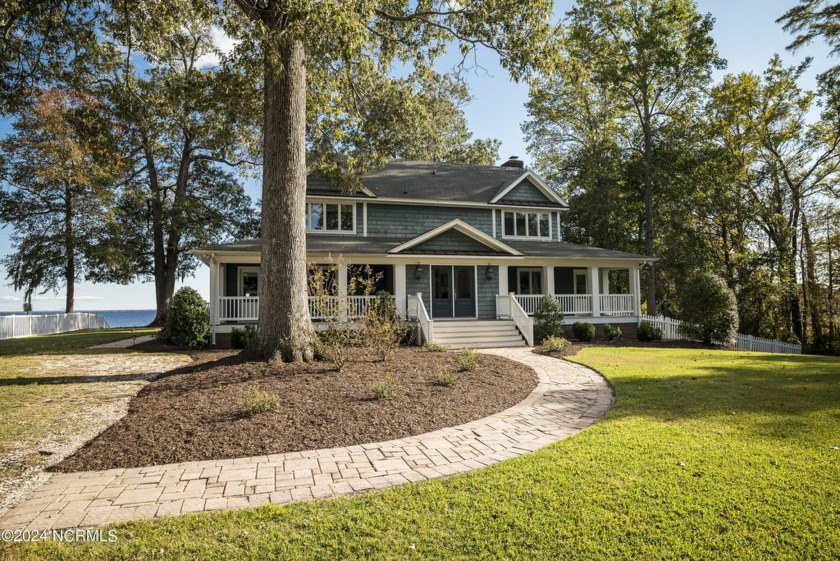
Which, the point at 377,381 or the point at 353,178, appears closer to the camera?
the point at 377,381

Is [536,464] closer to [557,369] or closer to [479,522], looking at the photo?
[479,522]

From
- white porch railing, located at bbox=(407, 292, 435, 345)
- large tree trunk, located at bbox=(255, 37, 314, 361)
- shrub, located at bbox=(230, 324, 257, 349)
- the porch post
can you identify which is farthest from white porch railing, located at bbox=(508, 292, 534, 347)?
the porch post

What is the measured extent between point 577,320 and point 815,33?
13.6 metres

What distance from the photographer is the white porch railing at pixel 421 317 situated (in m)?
14.5

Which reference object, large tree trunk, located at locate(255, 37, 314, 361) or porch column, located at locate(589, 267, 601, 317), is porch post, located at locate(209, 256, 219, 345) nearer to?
large tree trunk, located at locate(255, 37, 314, 361)

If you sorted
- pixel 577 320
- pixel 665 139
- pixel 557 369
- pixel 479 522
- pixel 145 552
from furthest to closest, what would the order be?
pixel 665 139 < pixel 577 320 < pixel 557 369 < pixel 479 522 < pixel 145 552

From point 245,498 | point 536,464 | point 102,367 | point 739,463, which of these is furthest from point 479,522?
point 102,367

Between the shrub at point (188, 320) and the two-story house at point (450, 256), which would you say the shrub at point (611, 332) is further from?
the shrub at point (188, 320)

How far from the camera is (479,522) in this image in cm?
329

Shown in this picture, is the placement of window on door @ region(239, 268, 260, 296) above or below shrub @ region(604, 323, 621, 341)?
above

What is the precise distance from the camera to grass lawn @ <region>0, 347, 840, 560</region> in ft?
9.75

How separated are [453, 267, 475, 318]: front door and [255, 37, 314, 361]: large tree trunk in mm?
9716

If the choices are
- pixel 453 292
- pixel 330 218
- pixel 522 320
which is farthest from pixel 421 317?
pixel 330 218

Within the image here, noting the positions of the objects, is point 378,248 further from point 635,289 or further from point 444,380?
point 635,289
